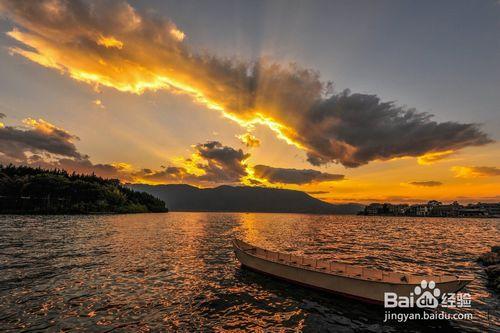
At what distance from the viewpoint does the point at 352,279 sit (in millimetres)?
22297

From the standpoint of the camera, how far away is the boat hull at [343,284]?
1991cm

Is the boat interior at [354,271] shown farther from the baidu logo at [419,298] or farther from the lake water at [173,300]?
the lake water at [173,300]

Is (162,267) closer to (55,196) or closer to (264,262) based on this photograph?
(264,262)

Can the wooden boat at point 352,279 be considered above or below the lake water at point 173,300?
above

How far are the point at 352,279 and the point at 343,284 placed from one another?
117 cm

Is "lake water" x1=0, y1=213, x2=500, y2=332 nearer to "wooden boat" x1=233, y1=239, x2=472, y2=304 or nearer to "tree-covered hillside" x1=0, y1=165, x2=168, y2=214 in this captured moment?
"wooden boat" x1=233, y1=239, x2=472, y2=304

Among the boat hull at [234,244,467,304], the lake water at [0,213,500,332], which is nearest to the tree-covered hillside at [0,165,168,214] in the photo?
the lake water at [0,213,500,332]

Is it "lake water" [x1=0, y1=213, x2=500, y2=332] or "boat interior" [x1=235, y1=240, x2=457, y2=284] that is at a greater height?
"boat interior" [x1=235, y1=240, x2=457, y2=284]

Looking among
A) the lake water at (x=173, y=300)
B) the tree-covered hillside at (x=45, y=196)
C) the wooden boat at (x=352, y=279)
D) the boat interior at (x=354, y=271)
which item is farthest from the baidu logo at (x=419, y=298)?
the tree-covered hillside at (x=45, y=196)

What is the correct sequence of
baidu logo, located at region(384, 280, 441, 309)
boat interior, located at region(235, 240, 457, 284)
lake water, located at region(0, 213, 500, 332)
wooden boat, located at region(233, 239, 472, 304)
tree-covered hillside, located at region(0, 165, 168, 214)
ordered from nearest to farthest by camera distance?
lake water, located at region(0, 213, 500, 332) < baidu logo, located at region(384, 280, 441, 309) < wooden boat, located at region(233, 239, 472, 304) < boat interior, located at region(235, 240, 457, 284) < tree-covered hillside, located at region(0, 165, 168, 214)

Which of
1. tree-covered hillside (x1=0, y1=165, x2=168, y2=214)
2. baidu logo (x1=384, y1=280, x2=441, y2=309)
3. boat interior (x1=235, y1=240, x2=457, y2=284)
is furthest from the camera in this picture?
tree-covered hillside (x1=0, y1=165, x2=168, y2=214)

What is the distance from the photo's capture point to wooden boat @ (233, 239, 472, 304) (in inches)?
782

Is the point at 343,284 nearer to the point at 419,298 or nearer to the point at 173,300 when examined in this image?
the point at 419,298

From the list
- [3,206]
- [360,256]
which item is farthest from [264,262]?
[3,206]
